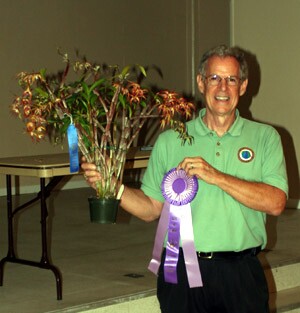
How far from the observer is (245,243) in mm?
2713

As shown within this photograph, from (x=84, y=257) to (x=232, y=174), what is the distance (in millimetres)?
2954

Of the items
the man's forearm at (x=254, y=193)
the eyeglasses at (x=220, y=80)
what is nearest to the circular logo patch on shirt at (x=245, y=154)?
the man's forearm at (x=254, y=193)

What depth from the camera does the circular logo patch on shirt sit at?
2.70 metres

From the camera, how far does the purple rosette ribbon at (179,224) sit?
265 centimetres

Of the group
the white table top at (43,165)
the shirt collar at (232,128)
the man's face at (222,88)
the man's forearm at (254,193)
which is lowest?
the white table top at (43,165)

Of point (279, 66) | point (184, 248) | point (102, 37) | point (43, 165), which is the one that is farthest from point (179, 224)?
point (102, 37)

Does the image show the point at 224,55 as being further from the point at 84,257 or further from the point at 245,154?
the point at 84,257

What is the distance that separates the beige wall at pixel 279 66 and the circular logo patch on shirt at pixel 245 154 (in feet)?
17.8

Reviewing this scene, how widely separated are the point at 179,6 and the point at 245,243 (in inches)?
291

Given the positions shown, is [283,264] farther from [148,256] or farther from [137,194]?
[137,194]

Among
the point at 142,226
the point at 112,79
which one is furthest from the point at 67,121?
the point at 142,226

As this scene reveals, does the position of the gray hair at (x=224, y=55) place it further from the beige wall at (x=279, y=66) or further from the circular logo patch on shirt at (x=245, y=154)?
the beige wall at (x=279, y=66)

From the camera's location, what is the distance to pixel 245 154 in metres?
2.71

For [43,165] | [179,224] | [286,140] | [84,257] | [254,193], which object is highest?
[254,193]
